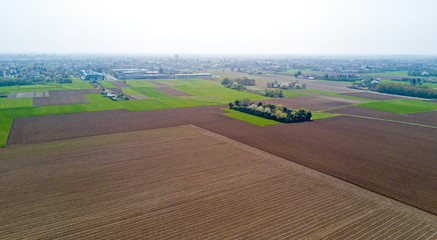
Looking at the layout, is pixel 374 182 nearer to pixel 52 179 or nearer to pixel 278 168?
pixel 278 168

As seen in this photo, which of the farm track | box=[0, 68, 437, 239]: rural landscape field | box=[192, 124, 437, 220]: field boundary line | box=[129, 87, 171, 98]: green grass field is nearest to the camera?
box=[0, 68, 437, 239]: rural landscape field

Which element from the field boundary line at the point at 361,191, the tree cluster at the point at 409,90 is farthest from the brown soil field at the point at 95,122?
the tree cluster at the point at 409,90

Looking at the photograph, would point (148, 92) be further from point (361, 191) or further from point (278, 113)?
point (361, 191)

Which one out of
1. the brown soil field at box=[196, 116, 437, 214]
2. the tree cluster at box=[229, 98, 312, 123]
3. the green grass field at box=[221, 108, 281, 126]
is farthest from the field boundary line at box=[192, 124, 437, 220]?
the tree cluster at box=[229, 98, 312, 123]

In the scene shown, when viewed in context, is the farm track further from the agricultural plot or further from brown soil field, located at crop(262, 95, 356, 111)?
the agricultural plot

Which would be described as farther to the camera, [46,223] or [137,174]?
[137,174]

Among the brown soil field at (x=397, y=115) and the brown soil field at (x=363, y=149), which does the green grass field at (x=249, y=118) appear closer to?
the brown soil field at (x=363, y=149)

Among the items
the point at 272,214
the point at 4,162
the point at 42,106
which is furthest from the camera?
the point at 42,106

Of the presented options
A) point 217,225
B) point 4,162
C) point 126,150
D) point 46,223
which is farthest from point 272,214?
point 4,162

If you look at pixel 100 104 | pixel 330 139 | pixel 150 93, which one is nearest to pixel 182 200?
pixel 330 139
